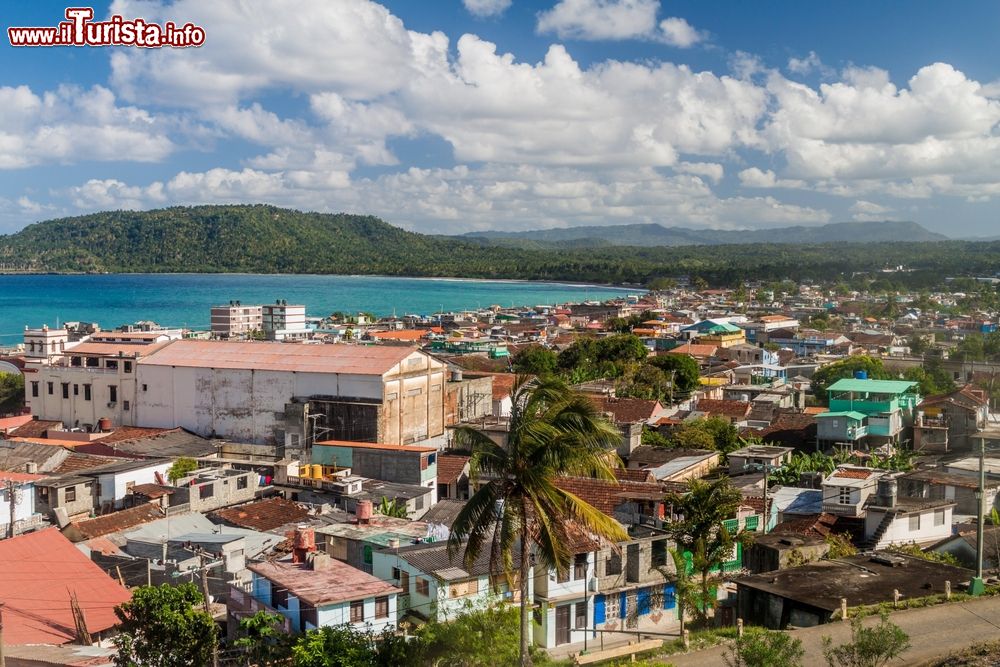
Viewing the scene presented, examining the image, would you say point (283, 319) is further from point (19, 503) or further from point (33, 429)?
point (19, 503)

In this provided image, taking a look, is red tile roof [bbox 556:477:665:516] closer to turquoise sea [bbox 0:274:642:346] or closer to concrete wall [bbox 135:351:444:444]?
concrete wall [bbox 135:351:444:444]

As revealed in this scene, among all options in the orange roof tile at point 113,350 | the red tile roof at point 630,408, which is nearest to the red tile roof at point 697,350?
the red tile roof at point 630,408

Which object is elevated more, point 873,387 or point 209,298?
point 209,298

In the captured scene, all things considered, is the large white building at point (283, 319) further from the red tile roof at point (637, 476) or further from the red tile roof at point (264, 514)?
the red tile roof at point (264, 514)

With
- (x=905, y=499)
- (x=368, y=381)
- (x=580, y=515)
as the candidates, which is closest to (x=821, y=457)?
(x=905, y=499)

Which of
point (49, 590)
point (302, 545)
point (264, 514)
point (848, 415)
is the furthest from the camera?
point (848, 415)

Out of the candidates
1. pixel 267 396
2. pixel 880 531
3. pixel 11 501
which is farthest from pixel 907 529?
pixel 267 396

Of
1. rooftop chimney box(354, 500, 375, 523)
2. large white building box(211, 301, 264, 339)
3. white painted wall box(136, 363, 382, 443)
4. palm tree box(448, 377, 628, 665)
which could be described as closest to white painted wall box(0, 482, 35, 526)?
rooftop chimney box(354, 500, 375, 523)
